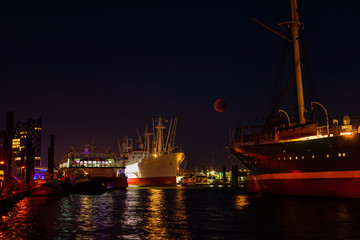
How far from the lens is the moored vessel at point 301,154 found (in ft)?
119

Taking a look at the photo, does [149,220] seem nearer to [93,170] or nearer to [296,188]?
[296,188]

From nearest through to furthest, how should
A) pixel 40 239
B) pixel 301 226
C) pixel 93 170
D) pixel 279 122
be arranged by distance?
pixel 40 239 < pixel 301 226 < pixel 279 122 < pixel 93 170

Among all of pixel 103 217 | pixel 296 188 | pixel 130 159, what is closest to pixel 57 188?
pixel 103 217

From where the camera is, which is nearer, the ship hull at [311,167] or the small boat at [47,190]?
the ship hull at [311,167]

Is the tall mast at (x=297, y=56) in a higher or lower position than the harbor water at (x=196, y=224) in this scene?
higher

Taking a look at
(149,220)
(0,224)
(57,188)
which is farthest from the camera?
(57,188)

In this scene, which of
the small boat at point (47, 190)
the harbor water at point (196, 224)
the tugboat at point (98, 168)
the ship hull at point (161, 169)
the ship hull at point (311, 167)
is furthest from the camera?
the ship hull at point (161, 169)

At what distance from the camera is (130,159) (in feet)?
421

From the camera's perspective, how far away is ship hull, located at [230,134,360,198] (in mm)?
35781

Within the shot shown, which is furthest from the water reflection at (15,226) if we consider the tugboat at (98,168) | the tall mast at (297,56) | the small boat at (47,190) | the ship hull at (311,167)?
the tugboat at (98,168)

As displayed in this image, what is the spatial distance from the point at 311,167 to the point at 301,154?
1.89 meters

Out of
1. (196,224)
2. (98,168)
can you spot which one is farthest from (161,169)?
(196,224)

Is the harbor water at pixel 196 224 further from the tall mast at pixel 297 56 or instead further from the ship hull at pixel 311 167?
the tall mast at pixel 297 56

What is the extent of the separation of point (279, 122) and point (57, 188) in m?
35.0
